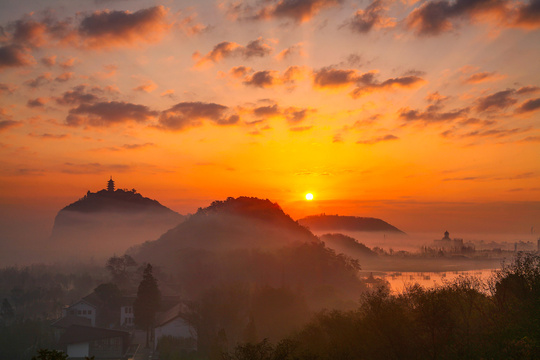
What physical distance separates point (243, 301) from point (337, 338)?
47235 millimetres

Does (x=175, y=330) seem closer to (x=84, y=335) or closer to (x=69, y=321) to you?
(x=84, y=335)

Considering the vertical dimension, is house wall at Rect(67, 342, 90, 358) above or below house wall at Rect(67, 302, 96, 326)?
below

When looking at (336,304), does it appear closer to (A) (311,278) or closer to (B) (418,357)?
(A) (311,278)

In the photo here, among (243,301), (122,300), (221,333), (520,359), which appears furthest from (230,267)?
(520,359)

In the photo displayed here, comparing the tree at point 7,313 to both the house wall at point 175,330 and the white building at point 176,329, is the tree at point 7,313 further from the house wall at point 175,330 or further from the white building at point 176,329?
the house wall at point 175,330

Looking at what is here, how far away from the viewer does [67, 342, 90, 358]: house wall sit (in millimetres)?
72750

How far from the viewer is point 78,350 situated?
A: 72938 mm

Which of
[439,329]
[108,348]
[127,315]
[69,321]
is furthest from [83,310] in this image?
[439,329]

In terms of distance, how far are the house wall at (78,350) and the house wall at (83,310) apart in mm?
23465

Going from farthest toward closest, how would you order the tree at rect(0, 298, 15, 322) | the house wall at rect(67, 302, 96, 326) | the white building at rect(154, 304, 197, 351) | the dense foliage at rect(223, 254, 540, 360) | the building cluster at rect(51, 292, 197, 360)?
the tree at rect(0, 298, 15, 322)
the house wall at rect(67, 302, 96, 326)
the white building at rect(154, 304, 197, 351)
the building cluster at rect(51, 292, 197, 360)
the dense foliage at rect(223, 254, 540, 360)

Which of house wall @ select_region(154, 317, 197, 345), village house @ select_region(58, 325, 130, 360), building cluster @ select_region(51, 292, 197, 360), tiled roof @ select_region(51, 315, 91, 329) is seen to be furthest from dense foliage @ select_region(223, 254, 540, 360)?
tiled roof @ select_region(51, 315, 91, 329)

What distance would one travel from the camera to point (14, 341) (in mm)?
79062

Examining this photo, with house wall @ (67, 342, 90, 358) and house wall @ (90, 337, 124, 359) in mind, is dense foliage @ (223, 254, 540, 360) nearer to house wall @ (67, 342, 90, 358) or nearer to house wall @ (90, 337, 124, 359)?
house wall @ (90, 337, 124, 359)

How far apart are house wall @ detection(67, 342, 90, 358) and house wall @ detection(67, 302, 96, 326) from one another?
23.5 metres
